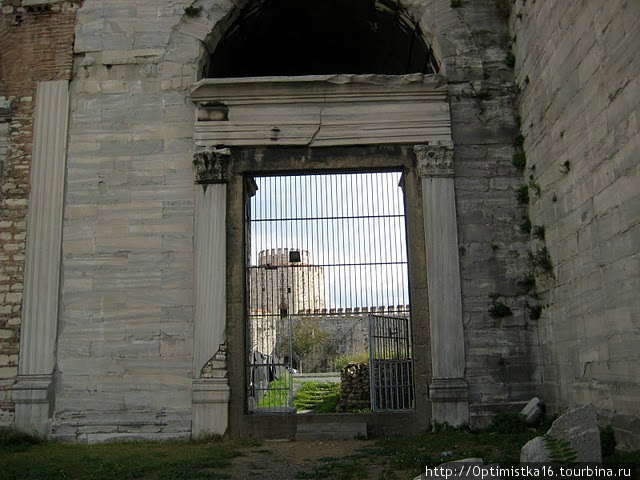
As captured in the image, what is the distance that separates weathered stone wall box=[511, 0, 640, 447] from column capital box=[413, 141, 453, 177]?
1.07 meters

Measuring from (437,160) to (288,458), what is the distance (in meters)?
4.58

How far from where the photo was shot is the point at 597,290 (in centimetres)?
691

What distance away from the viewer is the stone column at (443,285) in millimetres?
8633

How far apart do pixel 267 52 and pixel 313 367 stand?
39.0 ft

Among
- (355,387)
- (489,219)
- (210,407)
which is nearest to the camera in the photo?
(210,407)

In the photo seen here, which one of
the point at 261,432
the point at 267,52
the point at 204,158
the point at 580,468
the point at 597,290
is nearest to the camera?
the point at 580,468

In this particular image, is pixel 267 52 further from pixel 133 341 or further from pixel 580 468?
pixel 580 468

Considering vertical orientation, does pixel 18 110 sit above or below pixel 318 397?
above

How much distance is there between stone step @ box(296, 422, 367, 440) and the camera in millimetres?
8466

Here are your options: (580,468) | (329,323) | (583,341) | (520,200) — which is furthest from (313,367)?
(580,468)

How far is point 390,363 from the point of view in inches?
370

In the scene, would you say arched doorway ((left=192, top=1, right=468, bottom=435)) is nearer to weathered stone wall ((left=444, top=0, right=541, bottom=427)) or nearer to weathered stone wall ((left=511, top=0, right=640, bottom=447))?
weathered stone wall ((left=444, top=0, right=541, bottom=427))

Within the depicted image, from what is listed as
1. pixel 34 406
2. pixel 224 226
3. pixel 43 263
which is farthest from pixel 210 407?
pixel 43 263

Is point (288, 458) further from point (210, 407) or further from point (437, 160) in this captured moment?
point (437, 160)
